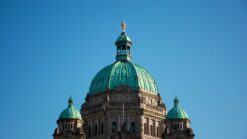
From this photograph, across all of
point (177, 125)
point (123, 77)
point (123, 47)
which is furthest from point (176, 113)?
point (123, 47)

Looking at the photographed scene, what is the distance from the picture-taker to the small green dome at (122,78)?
120062 millimetres

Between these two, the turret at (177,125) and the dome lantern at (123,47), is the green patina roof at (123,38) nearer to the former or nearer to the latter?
the dome lantern at (123,47)

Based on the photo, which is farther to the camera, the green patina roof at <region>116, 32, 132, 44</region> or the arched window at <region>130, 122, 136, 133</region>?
the green patina roof at <region>116, 32, 132, 44</region>

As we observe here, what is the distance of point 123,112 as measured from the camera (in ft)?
381

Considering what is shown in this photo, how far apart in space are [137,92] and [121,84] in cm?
351

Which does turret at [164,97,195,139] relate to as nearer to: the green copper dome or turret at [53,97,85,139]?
the green copper dome

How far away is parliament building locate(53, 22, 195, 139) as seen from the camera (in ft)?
366

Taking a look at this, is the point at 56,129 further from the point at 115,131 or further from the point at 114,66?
the point at 114,66

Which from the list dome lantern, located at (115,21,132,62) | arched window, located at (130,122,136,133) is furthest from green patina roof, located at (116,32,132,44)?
arched window, located at (130,122,136,133)

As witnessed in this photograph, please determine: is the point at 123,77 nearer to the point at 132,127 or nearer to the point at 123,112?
the point at 123,112

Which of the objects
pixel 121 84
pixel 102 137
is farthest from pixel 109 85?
pixel 102 137

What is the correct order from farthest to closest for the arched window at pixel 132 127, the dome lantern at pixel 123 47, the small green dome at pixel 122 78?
1. the dome lantern at pixel 123 47
2. the small green dome at pixel 122 78
3. the arched window at pixel 132 127

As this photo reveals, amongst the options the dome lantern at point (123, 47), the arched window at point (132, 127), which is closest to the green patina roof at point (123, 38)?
the dome lantern at point (123, 47)

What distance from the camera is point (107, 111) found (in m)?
116
